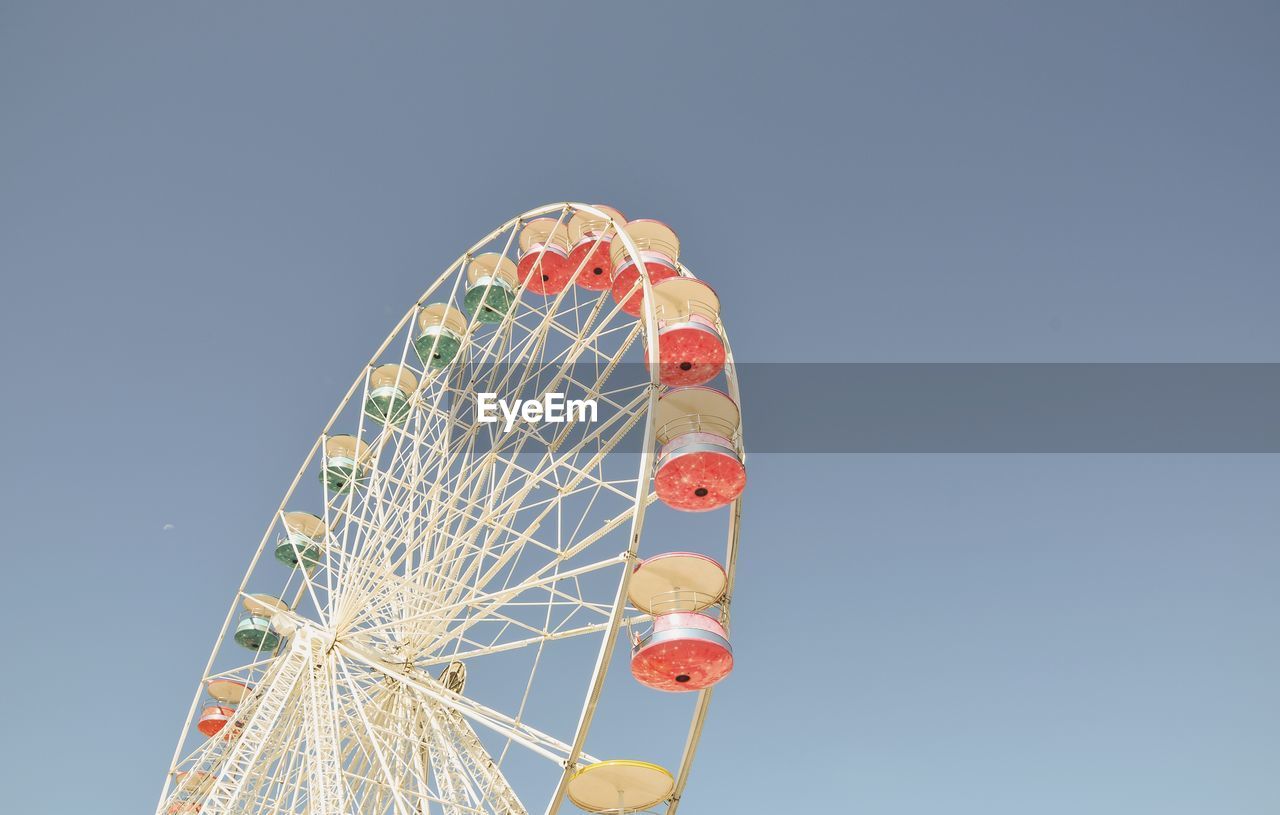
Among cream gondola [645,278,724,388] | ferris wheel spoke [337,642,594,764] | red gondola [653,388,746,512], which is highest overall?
cream gondola [645,278,724,388]

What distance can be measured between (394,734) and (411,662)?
1070 mm

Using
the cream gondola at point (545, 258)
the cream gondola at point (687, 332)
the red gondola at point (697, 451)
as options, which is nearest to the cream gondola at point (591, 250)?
the cream gondola at point (545, 258)

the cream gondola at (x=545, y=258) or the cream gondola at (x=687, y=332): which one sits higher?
the cream gondola at (x=545, y=258)

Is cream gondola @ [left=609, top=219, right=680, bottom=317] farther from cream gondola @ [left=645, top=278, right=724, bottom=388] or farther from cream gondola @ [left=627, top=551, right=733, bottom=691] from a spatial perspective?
cream gondola @ [left=627, top=551, right=733, bottom=691]

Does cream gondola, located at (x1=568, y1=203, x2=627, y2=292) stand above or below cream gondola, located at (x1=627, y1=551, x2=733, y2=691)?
above

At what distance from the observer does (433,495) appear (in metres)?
14.2

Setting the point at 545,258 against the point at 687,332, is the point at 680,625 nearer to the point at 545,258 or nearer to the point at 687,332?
the point at 687,332

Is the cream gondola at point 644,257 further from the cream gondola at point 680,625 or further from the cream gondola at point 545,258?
the cream gondola at point 680,625

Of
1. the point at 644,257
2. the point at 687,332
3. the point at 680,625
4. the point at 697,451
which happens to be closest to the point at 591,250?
the point at 644,257

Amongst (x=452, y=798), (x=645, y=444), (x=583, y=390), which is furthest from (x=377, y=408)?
(x=645, y=444)

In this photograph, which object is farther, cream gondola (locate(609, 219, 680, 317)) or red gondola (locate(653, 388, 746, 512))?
cream gondola (locate(609, 219, 680, 317))

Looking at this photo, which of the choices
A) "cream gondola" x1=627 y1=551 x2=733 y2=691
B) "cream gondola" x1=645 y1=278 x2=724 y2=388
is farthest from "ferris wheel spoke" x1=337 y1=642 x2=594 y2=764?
"cream gondola" x1=645 y1=278 x2=724 y2=388

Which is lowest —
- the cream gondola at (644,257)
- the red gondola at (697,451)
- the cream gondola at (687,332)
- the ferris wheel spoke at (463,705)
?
the ferris wheel spoke at (463,705)

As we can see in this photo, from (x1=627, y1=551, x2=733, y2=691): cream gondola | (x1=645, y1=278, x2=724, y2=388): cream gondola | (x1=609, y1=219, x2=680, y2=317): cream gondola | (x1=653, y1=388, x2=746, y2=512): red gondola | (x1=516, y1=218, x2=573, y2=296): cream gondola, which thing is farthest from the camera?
(x1=516, y1=218, x2=573, y2=296): cream gondola
